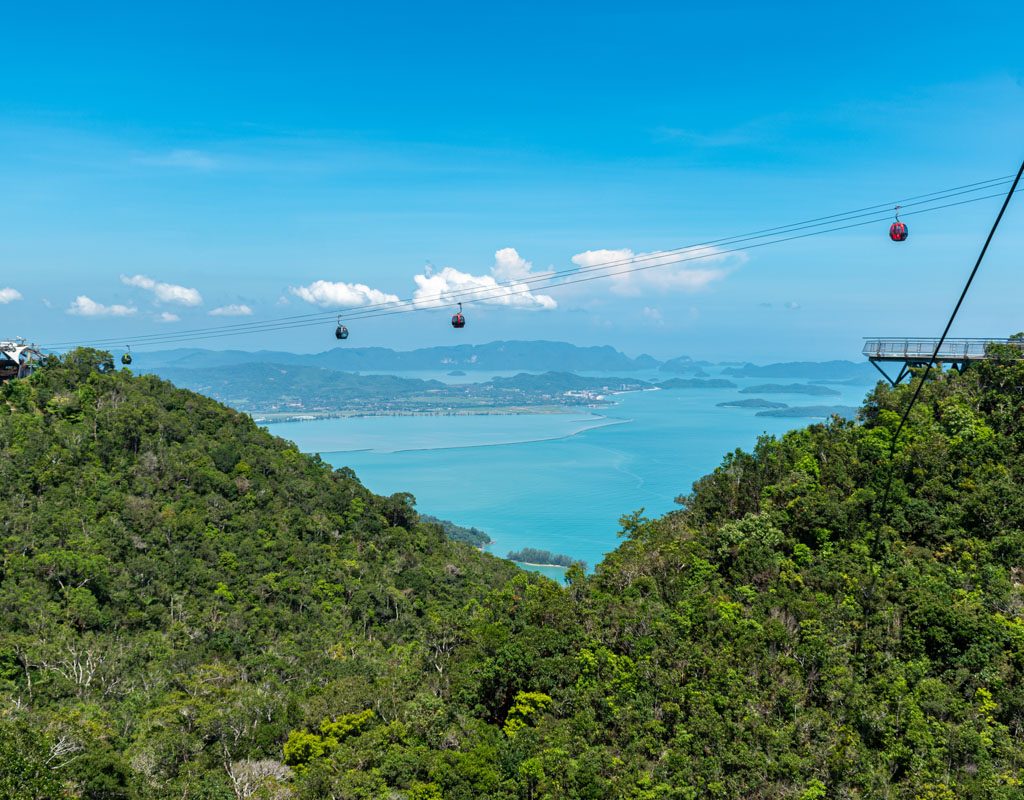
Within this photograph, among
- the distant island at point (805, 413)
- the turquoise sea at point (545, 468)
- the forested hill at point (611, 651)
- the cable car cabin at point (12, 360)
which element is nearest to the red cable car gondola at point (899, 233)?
the forested hill at point (611, 651)

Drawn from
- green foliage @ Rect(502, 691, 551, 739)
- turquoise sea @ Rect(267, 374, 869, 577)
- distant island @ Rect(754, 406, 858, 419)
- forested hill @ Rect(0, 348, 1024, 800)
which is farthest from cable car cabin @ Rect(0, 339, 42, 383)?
distant island @ Rect(754, 406, 858, 419)

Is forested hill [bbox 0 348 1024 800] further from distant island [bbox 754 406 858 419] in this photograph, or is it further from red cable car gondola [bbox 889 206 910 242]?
distant island [bbox 754 406 858 419]

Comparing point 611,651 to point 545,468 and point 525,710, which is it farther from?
point 545,468

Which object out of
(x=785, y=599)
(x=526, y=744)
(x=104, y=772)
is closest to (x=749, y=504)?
(x=785, y=599)

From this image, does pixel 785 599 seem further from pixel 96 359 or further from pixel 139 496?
pixel 96 359

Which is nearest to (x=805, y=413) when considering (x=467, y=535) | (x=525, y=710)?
(x=467, y=535)
